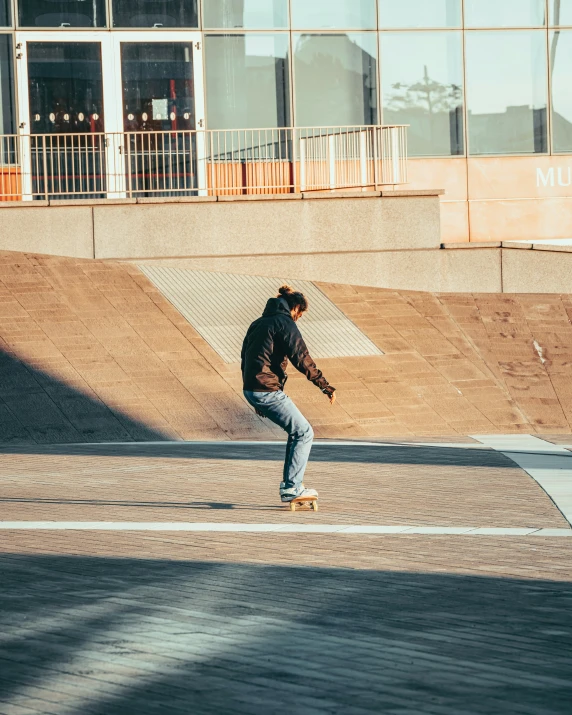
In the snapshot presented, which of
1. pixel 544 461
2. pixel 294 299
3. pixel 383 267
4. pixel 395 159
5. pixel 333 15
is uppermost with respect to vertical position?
pixel 333 15

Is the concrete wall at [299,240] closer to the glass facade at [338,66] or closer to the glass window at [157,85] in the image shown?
the glass facade at [338,66]

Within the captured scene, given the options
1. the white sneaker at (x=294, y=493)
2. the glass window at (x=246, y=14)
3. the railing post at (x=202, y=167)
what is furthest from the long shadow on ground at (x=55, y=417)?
the glass window at (x=246, y=14)

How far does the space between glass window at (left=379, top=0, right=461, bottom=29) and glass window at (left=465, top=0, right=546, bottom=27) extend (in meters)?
0.30

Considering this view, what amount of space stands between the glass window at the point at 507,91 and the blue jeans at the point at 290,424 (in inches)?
649

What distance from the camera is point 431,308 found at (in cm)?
1983

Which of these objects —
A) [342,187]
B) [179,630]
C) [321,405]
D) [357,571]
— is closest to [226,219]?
[342,187]

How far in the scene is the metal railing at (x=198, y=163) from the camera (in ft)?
72.1

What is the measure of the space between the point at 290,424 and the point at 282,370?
446 mm

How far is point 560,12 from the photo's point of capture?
2534cm

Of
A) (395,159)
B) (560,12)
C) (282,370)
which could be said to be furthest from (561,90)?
(282,370)

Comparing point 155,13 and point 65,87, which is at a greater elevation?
point 155,13

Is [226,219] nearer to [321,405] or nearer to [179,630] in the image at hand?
[321,405]

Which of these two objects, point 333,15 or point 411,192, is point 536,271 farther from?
point 333,15

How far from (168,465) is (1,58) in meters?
14.0
